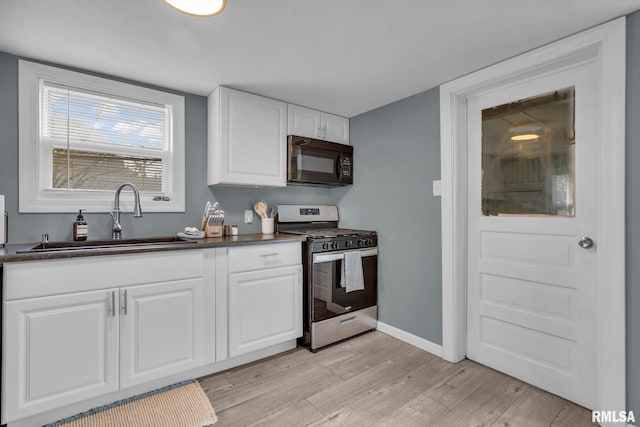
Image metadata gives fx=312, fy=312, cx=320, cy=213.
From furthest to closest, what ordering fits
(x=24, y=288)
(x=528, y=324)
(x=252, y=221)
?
1. (x=252, y=221)
2. (x=528, y=324)
3. (x=24, y=288)

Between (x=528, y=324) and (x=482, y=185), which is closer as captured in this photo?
(x=528, y=324)

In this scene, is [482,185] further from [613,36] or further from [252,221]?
[252,221]

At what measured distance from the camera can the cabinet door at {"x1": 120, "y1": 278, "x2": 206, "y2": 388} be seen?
1832mm

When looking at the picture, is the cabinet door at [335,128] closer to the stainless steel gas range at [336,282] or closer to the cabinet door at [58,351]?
the stainless steel gas range at [336,282]

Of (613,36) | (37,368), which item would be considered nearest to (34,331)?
(37,368)

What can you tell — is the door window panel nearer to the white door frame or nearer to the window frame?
the white door frame

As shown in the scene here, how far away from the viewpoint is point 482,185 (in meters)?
2.34

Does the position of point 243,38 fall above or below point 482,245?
above

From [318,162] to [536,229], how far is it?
6.01 ft

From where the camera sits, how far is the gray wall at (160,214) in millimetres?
1965

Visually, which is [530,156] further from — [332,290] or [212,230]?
[212,230]

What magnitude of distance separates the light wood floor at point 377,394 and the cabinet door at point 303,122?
76.7 inches

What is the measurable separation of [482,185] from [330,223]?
61.8 inches

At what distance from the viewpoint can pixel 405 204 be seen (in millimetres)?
2736
